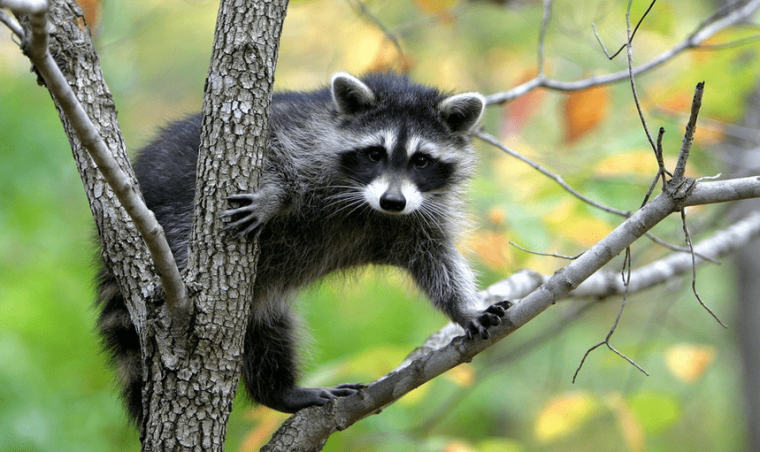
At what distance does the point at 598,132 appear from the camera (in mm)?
5250

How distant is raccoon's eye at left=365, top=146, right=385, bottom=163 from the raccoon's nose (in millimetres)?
344

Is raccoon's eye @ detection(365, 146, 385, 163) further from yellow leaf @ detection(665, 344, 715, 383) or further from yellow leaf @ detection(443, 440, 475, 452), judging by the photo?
yellow leaf @ detection(665, 344, 715, 383)

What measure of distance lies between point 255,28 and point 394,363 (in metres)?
2.02

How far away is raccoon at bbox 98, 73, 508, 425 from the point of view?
3322 millimetres

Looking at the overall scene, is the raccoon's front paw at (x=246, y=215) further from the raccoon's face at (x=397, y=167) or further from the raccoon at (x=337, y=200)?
the raccoon's face at (x=397, y=167)

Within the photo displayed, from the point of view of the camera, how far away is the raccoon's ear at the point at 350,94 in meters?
3.50

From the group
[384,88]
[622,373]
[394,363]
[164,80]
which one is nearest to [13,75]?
[164,80]

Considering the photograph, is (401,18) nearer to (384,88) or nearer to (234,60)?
(384,88)

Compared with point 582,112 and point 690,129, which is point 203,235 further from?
point 582,112

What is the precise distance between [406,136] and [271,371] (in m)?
1.32

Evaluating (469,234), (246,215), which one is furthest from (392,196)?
(469,234)

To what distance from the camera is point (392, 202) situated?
3.20m

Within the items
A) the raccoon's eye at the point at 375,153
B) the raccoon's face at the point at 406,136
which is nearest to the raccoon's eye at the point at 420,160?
the raccoon's face at the point at 406,136

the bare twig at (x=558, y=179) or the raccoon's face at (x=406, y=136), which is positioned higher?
the raccoon's face at (x=406, y=136)
